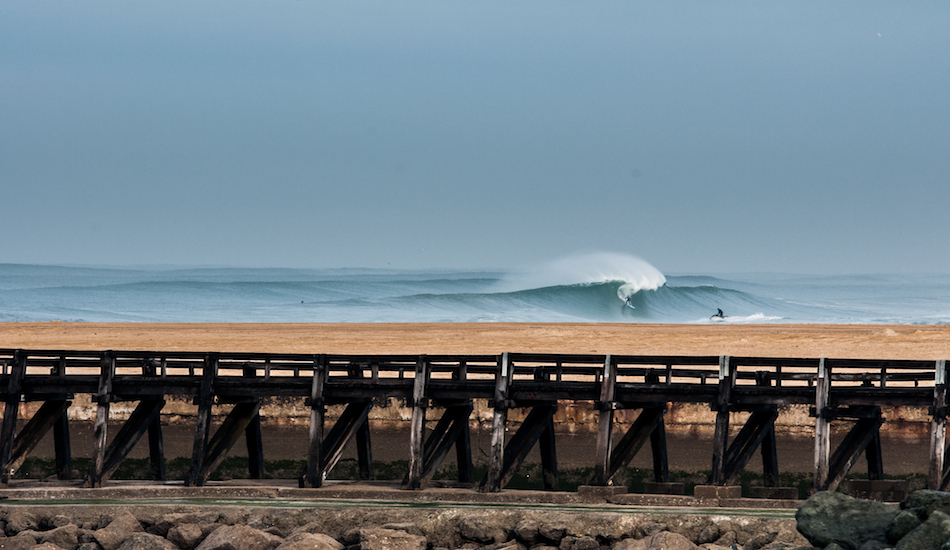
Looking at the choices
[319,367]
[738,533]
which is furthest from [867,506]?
[319,367]

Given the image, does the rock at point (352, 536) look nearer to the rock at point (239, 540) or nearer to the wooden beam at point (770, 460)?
the rock at point (239, 540)

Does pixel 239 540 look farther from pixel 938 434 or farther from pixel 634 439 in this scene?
pixel 938 434

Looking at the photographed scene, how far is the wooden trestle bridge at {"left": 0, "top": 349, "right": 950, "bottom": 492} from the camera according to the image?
18781 mm

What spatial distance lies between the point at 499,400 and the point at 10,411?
10.5 meters

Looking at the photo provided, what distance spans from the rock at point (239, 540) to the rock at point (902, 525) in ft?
31.4

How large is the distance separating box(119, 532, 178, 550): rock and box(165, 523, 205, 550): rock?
16 centimetres

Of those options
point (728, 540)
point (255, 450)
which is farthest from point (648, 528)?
point (255, 450)

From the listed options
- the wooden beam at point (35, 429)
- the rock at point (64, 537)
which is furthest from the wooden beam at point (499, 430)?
the wooden beam at point (35, 429)

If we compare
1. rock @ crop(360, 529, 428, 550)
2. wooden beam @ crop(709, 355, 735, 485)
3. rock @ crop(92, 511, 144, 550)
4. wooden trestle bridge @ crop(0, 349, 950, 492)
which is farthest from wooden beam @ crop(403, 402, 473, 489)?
rock @ crop(92, 511, 144, 550)

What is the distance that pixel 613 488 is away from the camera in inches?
738

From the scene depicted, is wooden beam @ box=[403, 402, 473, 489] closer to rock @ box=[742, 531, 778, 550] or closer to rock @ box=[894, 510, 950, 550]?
rock @ box=[742, 531, 778, 550]

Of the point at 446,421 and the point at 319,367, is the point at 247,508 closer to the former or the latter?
the point at 319,367

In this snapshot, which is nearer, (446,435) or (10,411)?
(446,435)

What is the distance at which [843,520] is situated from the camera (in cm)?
1423
